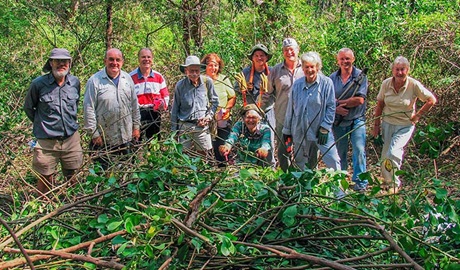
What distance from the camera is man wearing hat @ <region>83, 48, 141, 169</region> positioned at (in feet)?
19.4

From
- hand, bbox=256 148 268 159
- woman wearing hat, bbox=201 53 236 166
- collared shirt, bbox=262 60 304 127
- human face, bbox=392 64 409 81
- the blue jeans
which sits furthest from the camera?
woman wearing hat, bbox=201 53 236 166

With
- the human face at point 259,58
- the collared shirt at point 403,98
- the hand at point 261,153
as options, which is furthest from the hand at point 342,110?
the hand at point 261,153

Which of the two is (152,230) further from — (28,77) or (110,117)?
(28,77)

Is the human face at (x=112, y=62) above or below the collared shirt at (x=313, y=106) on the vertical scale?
above

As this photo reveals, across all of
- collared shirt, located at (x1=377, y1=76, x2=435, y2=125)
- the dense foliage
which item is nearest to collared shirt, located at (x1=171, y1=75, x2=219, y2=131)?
the dense foliage

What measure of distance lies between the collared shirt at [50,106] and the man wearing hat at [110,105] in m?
0.26

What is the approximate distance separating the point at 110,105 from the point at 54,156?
779mm

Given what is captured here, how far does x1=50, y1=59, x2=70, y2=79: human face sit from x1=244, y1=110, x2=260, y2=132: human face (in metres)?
1.88

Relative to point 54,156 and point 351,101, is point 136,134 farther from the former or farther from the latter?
point 351,101

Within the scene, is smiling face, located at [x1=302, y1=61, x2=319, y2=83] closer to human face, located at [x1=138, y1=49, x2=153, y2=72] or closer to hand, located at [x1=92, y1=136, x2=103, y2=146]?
human face, located at [x1=138, y1=49, x2=153, y2=72]

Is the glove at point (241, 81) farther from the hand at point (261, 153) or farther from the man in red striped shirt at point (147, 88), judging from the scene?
the man in red striped shirt at point (147, 88)

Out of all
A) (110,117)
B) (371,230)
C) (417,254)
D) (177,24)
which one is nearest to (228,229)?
(371,230)

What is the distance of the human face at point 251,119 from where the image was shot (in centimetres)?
571

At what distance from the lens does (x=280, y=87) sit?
6367mm
